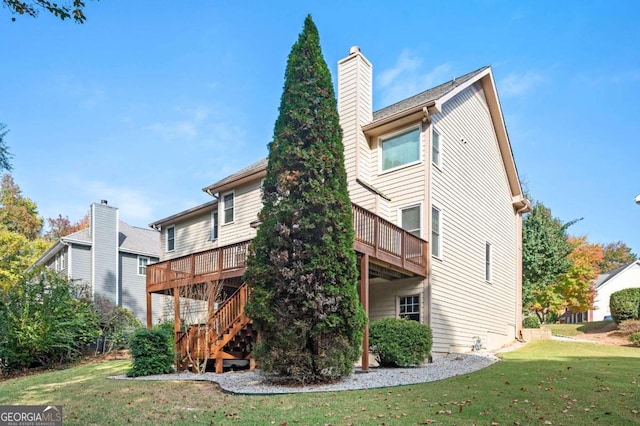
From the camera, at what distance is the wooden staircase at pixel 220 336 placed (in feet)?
39.3

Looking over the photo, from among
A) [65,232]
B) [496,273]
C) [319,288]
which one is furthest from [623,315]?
[65,232]

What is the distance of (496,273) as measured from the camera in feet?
62.0

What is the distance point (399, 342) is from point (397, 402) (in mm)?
4565

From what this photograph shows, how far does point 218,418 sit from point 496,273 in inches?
592

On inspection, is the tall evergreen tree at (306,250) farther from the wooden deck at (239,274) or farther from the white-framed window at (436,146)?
the white-framed window at (436,146)

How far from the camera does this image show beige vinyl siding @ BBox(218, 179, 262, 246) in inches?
A: 715

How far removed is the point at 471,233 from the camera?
1673 cm

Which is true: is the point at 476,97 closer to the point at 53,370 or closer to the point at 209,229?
the point at 209,229

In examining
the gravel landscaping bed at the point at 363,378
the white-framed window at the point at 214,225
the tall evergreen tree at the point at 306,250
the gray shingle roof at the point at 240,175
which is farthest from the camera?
the white-framed window at the point at 214,225

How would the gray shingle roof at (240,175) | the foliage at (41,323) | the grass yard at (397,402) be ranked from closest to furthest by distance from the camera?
the grass yard at (397,402), the foliage at (41,323), the gray shingle roof at (240,175)

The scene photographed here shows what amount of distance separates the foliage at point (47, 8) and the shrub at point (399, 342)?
9.06m

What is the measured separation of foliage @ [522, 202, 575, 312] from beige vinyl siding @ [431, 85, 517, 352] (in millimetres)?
4893

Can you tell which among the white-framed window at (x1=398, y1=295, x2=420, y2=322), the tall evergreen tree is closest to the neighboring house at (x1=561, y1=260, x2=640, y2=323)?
the white-framed window at (x1=398, y1=295, x2=420, y2=322)

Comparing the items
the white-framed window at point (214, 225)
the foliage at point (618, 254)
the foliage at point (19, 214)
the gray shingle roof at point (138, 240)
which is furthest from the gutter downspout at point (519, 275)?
the foliage at point (618, 254)
